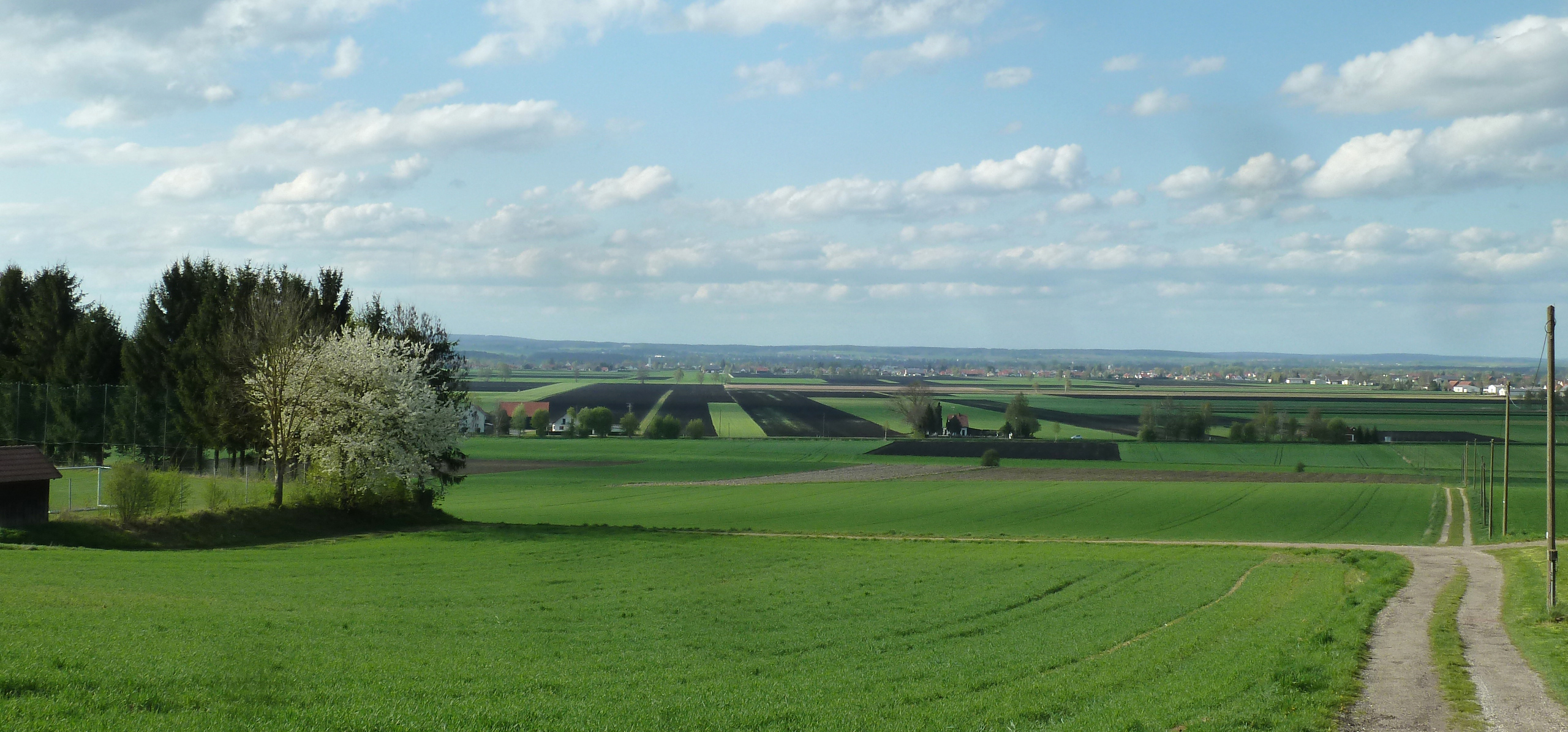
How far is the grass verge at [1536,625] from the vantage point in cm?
1440

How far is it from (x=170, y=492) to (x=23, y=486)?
4.67 meters

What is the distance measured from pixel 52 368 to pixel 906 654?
201 feet

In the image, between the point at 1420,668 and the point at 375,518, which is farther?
the point at 375,518

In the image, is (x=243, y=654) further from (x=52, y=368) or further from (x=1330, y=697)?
(x=52, y=368)

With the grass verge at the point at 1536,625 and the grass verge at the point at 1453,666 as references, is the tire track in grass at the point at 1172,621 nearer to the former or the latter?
the grass verge at the point at 1453,666

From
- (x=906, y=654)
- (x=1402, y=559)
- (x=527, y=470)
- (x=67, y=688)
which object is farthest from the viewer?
(x=527, y=470)

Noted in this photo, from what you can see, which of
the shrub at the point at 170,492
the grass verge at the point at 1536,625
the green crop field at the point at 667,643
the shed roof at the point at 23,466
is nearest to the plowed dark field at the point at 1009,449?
the green crop field at the point at 667,643

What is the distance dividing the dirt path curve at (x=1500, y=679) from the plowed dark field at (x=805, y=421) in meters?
114

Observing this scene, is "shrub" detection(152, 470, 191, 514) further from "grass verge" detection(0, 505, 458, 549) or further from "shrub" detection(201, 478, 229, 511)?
"shrub" detection(201, 478, 229, 511)

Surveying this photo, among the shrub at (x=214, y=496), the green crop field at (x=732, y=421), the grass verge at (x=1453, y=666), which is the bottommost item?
the green crop field at (x=732, y=421)

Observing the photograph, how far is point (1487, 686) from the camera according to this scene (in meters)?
13.7

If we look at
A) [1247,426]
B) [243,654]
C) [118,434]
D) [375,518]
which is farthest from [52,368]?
[1247,426]

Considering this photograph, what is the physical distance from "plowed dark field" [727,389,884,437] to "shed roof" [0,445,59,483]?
333 ft

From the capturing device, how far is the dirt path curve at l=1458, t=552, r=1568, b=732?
11.9 meters
